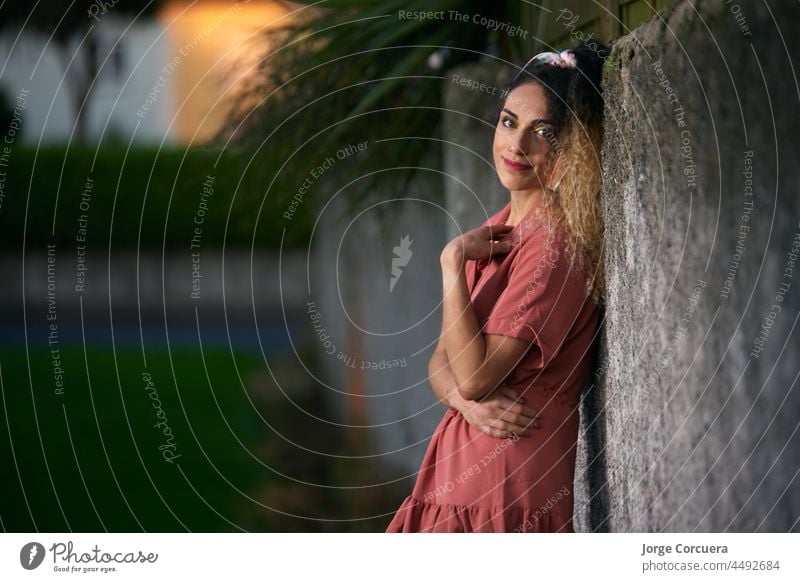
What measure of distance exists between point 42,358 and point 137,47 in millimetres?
401

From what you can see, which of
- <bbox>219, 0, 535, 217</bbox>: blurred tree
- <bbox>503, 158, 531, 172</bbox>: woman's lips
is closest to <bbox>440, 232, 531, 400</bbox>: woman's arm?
<bbox>503, 158, 531, 172</bbox>: woman's lips

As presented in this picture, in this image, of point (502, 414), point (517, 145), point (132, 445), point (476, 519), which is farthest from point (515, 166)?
point (132, 445)

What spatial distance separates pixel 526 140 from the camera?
3.59 ft

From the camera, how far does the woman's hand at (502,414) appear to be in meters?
1.07

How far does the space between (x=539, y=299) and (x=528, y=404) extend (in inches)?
4.3

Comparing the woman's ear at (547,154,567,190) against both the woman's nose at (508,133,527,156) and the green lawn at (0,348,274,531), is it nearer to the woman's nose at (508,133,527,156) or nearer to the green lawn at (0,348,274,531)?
the woman's nose at (508,133,527,156)

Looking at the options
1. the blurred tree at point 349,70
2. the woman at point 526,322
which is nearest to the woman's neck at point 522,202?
the woman at point 526,322

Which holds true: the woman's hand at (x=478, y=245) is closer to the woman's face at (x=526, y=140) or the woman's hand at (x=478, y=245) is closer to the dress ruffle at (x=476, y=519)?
the woman's face at (x=526, y=140)

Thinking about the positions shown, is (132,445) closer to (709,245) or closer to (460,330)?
(460,330)
